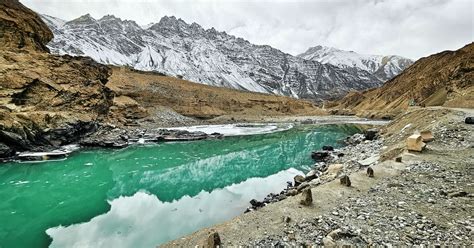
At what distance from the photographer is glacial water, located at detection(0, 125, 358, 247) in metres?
A: 12.4

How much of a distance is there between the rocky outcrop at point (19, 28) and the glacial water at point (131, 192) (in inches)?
704

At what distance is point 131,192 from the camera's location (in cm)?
1931

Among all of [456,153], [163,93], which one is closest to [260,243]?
[456,153]

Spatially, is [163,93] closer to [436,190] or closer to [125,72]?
[125,72]

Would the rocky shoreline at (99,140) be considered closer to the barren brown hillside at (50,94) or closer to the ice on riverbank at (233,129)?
the barren brown hillside at (50,94)

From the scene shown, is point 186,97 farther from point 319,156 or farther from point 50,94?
point 319,156

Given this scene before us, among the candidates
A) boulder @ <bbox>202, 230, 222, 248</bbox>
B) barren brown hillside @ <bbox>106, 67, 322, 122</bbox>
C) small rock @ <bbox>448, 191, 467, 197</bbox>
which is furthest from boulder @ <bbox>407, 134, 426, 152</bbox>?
barren brown hillside @ <bbox>106, 67, 322, 122</bbox>

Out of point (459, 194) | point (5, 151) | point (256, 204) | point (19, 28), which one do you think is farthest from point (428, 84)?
point (5, 151)

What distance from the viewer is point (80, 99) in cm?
4125

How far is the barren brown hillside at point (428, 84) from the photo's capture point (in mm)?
48684

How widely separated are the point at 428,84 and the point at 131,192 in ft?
252

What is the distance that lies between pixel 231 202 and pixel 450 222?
10.2 meters

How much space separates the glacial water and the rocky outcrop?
17888mm

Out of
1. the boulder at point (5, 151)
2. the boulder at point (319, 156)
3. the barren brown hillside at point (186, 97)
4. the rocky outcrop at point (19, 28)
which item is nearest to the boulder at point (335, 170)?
the boulder at point (319, 156)
